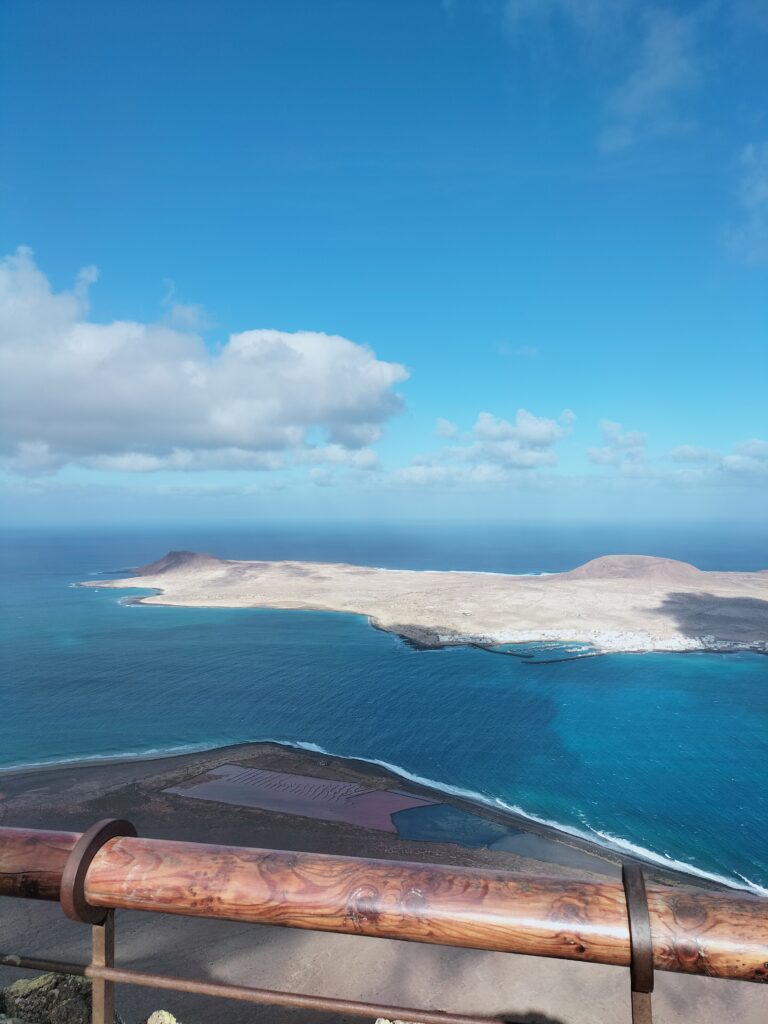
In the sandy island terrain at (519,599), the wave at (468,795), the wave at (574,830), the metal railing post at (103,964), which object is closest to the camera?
the metal railing post at (103,964)

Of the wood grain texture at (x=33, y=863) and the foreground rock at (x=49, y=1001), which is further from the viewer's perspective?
the foreground rock at (x=49, y=1001)

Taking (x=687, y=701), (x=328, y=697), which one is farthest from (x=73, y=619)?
(x=687, y=701)

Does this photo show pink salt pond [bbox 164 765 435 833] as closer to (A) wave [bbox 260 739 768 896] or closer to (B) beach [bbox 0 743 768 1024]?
(B) beach [bbox 0 743 768 1024]

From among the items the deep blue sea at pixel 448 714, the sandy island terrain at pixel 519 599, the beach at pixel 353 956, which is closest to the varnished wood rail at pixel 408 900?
the beach at pixel 353 956

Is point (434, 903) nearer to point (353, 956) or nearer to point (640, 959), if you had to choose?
point (640, 959)

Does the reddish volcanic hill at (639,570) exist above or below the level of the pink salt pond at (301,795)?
above

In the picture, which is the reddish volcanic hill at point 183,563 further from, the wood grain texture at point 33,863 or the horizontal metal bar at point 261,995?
the horizontal metal bar at point 261,995
